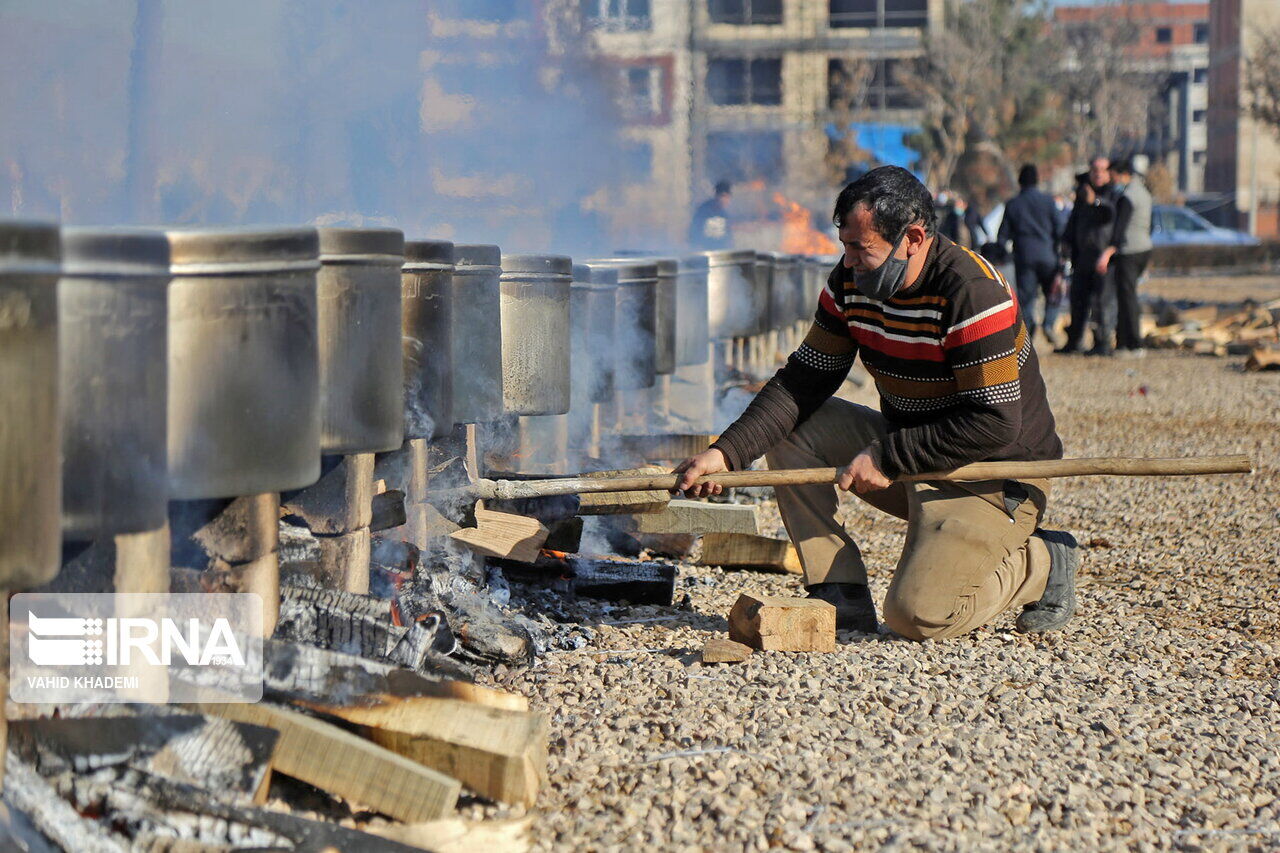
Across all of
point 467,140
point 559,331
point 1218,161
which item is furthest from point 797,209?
point 1218,161

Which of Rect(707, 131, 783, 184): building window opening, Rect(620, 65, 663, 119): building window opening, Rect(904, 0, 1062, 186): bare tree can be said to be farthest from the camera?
Rect(904, 0, 1062, 186): bare tree

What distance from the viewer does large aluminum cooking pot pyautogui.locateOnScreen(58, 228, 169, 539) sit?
106 inches

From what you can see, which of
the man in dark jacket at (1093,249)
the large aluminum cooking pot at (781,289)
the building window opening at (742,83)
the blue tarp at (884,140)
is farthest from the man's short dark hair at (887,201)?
the blue tarp at (884,140)

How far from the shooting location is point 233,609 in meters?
3.36

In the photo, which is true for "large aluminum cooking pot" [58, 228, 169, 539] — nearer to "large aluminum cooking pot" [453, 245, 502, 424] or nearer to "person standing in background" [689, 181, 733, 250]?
"large aluminum cooking pot" [453, 245, 502, 424]

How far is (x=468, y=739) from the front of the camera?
119 inches

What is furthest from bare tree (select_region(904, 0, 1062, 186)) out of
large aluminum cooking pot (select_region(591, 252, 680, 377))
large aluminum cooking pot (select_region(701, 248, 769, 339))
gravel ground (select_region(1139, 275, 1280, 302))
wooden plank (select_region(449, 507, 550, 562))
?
wooden plank (select_region(449, 507, 550, 562))

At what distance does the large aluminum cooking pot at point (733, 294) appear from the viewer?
9.12m

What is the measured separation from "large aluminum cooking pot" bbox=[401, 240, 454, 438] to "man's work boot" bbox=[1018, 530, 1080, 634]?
6.07 ft

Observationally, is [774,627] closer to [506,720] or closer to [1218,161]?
[506,720]

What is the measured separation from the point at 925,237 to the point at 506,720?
195 cm

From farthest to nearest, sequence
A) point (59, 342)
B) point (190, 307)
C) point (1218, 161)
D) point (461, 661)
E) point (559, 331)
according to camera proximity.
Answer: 1. point (1218, 161)
2. point (559, 331)
3. point (461, 661)
4. point (190, 307)
5. point (59, 342)

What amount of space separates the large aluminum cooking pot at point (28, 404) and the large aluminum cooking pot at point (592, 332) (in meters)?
3.68

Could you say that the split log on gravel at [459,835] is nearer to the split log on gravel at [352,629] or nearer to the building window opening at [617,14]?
the split log on gravel at [352,629]
